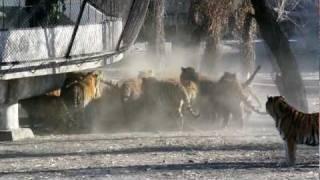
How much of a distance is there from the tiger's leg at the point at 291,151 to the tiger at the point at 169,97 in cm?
773

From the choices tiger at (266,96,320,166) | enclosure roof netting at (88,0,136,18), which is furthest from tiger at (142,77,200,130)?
tiger at (266,96,320,166)

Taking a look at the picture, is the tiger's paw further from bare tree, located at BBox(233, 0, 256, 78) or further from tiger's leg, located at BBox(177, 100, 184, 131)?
bare tree, located at BBox(233, 0, 256, 78)

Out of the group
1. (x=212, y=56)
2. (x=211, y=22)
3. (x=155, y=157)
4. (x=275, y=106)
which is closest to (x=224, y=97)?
(x=211, y=22)

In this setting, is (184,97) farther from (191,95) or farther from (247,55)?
(247,55)

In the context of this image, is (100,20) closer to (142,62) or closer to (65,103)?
(65,103)

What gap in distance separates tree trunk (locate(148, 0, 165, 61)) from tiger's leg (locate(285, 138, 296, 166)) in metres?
13.7

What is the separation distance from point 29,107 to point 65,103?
3.65ft

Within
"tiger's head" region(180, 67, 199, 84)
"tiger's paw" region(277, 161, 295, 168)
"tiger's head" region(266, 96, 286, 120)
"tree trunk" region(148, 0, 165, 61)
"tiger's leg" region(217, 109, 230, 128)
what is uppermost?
"tree trunk" region(148, 0, 165, 61)

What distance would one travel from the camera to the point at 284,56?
20000 millimetres

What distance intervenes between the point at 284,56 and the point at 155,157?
6785mm

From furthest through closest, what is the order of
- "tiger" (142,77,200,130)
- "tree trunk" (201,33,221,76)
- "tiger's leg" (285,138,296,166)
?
"tree trunk" (201,33,221,76) → "tiger" (142,77,200,130) → "tiger's leg" (285,138,296,166)

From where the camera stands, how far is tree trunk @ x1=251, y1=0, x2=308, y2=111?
1991cm

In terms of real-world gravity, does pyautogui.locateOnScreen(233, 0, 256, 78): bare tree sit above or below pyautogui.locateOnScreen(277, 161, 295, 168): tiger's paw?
above

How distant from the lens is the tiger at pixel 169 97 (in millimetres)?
20672
